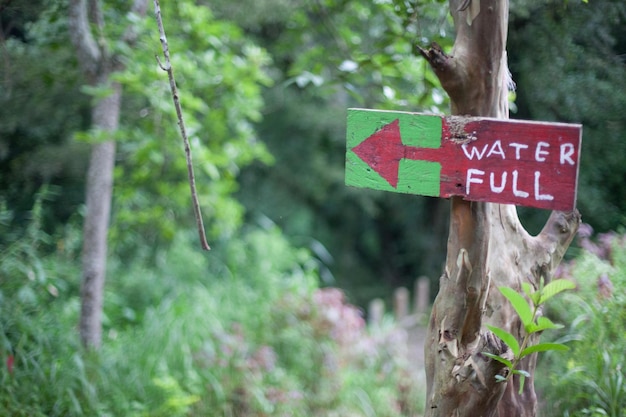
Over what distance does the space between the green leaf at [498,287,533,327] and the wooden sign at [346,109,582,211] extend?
0.68 feet

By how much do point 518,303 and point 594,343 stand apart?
3.34ft

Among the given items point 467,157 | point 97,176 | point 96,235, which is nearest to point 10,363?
point 96,235

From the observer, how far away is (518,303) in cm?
134

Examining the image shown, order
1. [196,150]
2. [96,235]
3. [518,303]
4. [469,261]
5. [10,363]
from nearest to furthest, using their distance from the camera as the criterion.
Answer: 1. [518,303]
2. [469,261]
3. [10,363]
4. [96,235]
5. [196,150]

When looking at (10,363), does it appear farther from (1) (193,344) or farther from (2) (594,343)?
(2) (594,343)

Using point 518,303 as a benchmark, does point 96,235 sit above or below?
below

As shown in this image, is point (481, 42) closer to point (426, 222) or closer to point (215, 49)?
point (215, 49)

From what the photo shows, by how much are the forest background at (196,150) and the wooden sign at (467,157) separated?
2.86 ft

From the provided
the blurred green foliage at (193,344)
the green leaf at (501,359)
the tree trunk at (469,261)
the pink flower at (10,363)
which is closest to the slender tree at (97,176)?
the blurred green foliage at (193,344)


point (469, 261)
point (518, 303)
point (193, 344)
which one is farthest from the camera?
point (193, 344)

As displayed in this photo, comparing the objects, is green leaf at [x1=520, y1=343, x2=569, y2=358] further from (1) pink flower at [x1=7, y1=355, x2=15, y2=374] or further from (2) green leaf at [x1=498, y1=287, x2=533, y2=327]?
(1) pink flower at [x1=7, y1=355, x2=15, y2=374]

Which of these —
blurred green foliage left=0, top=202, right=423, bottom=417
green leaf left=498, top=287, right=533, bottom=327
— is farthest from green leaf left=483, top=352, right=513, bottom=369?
blurred green foliage left=0, top=202, right=423, bottom=417

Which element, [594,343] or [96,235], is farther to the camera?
[96,235]

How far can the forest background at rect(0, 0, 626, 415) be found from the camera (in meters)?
2.16
